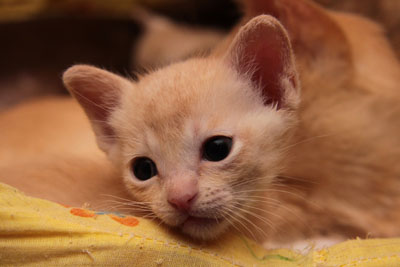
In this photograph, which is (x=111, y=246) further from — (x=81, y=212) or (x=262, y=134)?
(x=262, y=134)

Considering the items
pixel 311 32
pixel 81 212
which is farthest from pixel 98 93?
pixel 311 32

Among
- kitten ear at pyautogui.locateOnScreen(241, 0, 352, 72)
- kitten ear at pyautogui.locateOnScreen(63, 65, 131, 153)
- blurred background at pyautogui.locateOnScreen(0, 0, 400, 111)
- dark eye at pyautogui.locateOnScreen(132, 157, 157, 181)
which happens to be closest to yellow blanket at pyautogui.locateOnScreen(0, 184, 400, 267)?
dark eye at pyautogui.locateOnScreen(132, 157, 157, 181)

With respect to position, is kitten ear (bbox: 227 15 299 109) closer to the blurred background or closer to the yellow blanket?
the yellow blanket

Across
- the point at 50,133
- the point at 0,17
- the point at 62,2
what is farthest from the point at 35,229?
the point at 62,2

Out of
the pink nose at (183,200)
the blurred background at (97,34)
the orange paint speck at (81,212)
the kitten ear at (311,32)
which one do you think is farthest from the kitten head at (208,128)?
the blurred background at (97,34)

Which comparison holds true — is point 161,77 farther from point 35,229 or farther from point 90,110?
point 35,229
